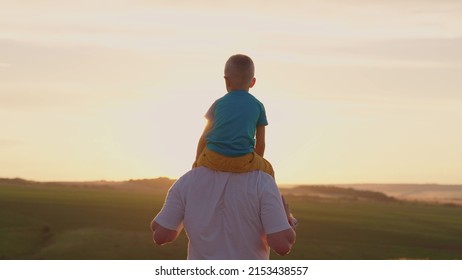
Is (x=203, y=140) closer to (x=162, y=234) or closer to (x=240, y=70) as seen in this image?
(x=240, y=70)

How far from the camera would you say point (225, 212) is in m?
7.88

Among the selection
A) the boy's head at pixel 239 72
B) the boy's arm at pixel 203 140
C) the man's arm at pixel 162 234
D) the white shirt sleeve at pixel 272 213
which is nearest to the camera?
the white shirt sleeve at pixel 272 213

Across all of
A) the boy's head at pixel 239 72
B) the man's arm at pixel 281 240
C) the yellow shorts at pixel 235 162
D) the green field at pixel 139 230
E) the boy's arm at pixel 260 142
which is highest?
the boy's head at pixel 239 72

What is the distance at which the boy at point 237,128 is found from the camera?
7867mm

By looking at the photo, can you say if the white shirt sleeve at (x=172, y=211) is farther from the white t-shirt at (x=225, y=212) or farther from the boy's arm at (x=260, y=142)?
the boy's arm at (x=260, y=142)

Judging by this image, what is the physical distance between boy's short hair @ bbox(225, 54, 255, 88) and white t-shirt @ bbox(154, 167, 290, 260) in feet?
2.75

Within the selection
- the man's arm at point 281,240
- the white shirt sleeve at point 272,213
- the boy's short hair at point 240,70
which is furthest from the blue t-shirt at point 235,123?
the man's arm at point 281,240

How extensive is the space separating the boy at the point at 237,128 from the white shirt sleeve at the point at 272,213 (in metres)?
0.19

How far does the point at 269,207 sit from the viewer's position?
25.4ft

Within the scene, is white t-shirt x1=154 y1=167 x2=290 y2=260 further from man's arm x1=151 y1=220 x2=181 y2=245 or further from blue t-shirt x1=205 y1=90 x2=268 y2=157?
blue t-shirt x1=205 y1=90 x2=268 y2=157

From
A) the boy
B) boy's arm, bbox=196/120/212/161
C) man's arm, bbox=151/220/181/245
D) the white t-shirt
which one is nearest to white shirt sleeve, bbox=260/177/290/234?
the white t-shirt

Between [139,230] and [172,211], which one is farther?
[139,230]

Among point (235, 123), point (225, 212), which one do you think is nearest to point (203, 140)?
point (235, 123)

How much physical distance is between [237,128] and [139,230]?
145 feet
